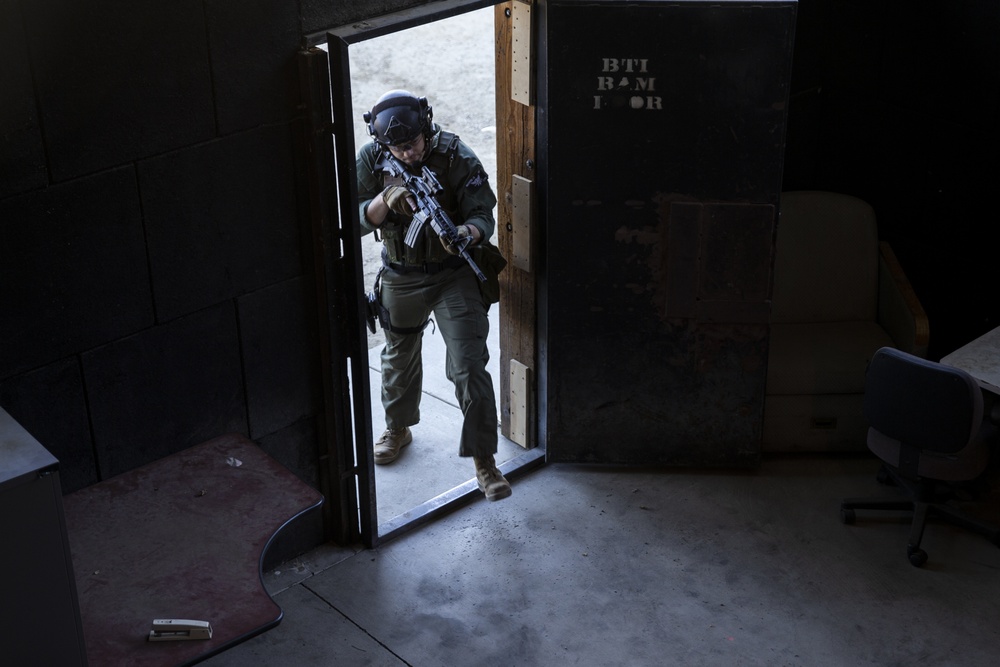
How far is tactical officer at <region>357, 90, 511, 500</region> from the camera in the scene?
496 cm

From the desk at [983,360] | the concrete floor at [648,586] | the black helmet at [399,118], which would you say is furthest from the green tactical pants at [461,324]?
the desk at [983,360]

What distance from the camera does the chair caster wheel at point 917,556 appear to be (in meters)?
4.84

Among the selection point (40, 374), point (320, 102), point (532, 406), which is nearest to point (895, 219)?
point (532, 406)

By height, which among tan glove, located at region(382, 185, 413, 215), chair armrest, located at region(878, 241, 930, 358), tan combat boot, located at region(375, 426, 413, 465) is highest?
tan glove, located at region(382, 185, 413, 215)

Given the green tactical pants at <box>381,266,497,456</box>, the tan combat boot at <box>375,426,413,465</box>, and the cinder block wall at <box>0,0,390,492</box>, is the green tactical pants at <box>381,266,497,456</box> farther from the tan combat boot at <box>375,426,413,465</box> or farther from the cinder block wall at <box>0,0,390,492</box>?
the cinder block wall at <box>0,0,390,492</box>

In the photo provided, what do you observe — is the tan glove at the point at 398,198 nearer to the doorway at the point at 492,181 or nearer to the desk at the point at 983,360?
the doorway at the point at 492,181

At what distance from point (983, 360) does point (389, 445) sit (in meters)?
2.75

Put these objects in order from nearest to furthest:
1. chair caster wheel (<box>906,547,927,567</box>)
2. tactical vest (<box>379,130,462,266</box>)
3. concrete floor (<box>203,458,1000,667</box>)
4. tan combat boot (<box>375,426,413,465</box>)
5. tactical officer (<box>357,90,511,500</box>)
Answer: concrete floor (<box>203,458,1000,667</box>) → chair caster wheel (<box>906,547,927,567</box>) → tactical officer (<box>357,90,511,500</box>) → tactical vest (<box>379,130,462,266</box>) → tan combat boot (<box>375,426,413,465</box>)

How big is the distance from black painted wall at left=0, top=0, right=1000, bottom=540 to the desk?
2.68 m

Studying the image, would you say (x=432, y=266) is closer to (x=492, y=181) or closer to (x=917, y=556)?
(x=917, y=556)

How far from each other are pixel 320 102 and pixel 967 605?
3216 millimetres

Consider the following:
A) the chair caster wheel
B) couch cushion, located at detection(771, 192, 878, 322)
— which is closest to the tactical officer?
couch cushion, located at detection(771, 192, 878, 322)

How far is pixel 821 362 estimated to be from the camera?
5469 mm

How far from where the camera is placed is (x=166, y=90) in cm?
377
